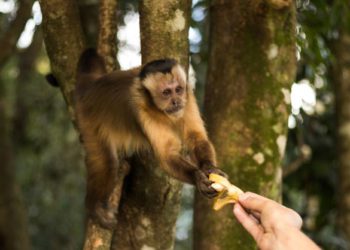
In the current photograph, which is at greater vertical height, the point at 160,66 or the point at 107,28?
the point at 107,28

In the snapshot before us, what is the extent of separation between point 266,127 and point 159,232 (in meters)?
0.85

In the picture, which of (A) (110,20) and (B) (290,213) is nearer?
(B) (290,213)

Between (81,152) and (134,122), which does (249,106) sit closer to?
(134,122)

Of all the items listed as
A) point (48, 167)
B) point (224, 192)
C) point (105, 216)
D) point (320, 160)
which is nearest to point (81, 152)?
point (48, 167)

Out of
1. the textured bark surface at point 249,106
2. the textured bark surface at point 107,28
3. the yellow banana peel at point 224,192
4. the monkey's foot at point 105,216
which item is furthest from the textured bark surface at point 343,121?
the yellow banana peel at point 224,192

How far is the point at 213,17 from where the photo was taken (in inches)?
150

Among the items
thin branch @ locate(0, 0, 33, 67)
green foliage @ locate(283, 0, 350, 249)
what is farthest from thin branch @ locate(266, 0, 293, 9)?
thin branch @ locate(0, 0, 33, 67)

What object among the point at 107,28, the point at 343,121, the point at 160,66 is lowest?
the point at 343,121

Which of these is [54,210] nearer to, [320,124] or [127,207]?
[320,124]

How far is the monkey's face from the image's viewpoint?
3.43 m

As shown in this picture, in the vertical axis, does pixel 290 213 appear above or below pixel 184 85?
below

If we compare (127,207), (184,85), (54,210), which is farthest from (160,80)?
(54,210)

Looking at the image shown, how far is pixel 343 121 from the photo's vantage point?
200 inches

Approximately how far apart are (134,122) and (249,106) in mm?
688
